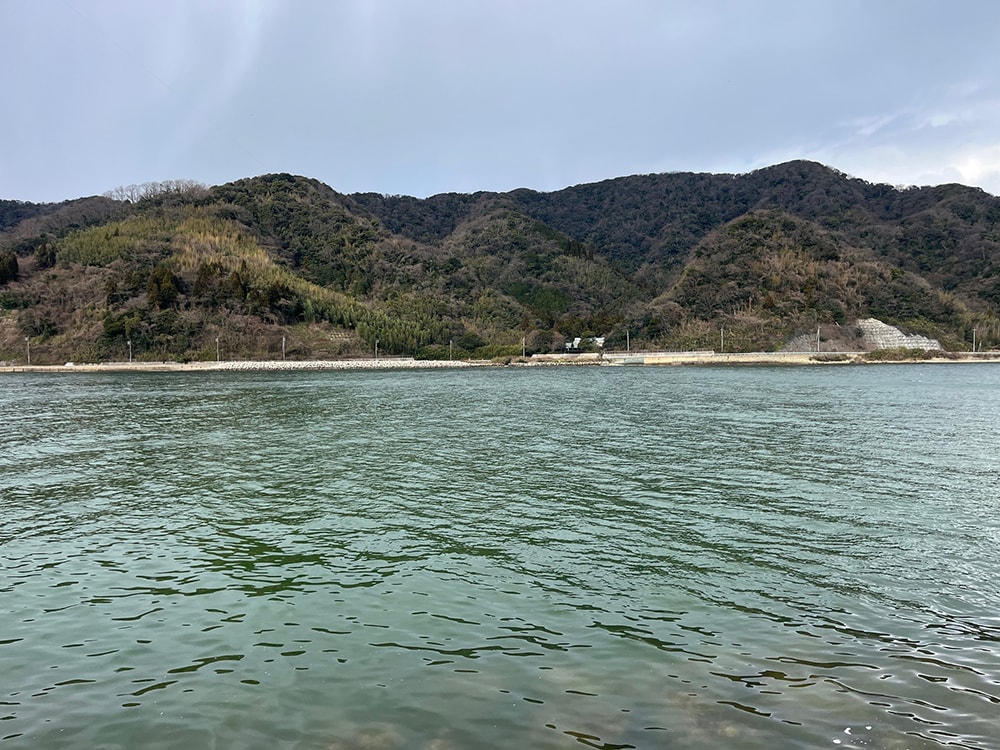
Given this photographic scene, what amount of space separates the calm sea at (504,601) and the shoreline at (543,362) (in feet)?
318

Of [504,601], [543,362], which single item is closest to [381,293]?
[543,362]

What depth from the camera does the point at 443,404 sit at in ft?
143

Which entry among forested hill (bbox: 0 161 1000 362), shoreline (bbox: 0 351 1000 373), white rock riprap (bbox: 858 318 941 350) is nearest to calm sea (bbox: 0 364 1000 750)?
shoreline (bbox: 0 351 1000 373)

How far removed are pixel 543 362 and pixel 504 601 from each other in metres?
124

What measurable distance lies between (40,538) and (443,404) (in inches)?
1244

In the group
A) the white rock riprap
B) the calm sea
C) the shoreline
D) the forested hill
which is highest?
the forested hill

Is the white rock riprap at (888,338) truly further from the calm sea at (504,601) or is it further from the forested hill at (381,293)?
the calm sea at (504,601)

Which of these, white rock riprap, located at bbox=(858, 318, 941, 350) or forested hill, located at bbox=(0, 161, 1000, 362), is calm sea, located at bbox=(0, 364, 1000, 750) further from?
white rock riprap, located at bbox=(858, 318, 941, 350)

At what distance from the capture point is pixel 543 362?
132125 mm

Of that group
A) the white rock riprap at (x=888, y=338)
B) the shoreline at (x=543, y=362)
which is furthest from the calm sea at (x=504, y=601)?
the white rock riprap at (x=888, y=338)

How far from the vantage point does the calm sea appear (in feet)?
19.8

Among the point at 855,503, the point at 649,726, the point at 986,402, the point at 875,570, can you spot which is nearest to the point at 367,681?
the point at 649,726

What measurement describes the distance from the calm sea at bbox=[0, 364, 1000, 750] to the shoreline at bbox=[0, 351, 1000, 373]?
318 ft

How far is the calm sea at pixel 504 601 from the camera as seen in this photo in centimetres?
602
